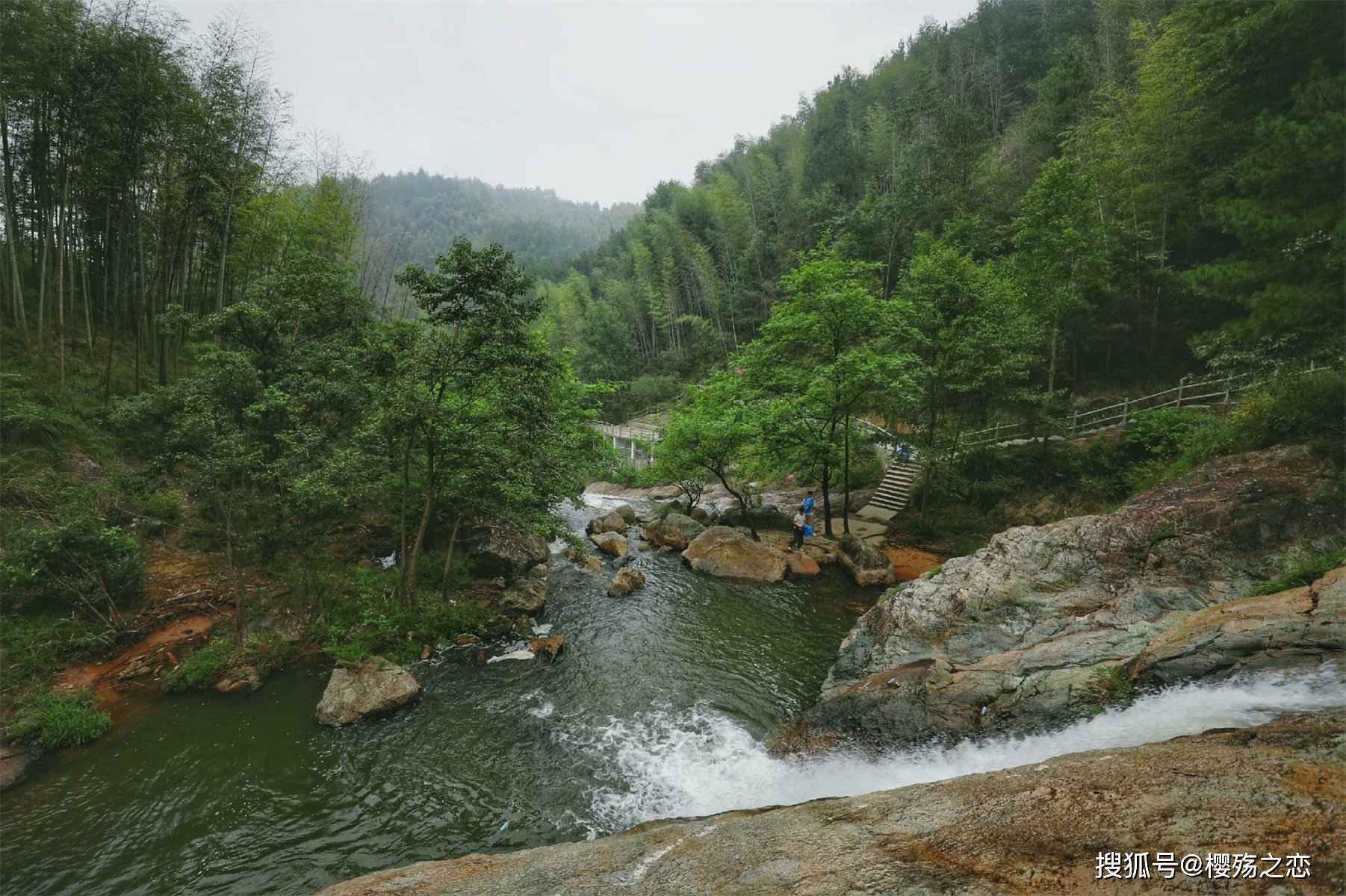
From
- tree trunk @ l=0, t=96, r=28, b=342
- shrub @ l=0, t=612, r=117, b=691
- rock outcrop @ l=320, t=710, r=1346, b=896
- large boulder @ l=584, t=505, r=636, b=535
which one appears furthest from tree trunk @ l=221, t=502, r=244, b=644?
large boulder @ l=584, t=505, r=636, b=535

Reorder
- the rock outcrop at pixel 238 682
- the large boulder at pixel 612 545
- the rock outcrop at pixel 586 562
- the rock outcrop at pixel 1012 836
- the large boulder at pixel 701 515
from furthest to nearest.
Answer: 1. the large boulder at pixel 701 515
2. the large boulder at pixel 612 545
3. the rock outcrop at pixel 586 562
4. the rock outcrop at pixel 238 682
5. the rock outcrop at pixel 1012 836

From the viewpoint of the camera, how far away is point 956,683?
7.16 metres

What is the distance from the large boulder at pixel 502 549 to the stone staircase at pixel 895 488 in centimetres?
1339

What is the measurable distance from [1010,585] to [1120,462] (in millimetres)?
11254

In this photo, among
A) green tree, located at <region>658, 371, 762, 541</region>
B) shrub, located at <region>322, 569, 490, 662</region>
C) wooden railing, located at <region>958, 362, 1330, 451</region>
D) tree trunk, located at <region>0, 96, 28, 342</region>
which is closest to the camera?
shrub, located at <region>322, 569, 490, 662</region>

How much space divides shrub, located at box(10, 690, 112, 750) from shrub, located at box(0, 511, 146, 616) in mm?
2209

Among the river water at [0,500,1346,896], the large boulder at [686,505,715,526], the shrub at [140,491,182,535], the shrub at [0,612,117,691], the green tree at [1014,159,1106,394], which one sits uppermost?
the green tree at [1014,159,1106,394]

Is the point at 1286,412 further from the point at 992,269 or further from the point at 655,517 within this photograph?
the point at 655,517

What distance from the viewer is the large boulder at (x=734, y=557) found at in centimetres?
1581

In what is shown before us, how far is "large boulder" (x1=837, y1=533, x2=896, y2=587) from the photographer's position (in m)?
15.1

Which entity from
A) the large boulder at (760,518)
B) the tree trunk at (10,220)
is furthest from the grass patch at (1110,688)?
the tree trunk at (10,220)

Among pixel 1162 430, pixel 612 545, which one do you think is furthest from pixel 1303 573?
pixel 612 545

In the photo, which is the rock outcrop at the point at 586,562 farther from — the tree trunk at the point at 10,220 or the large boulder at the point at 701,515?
the tree trunk at the point at 10,220

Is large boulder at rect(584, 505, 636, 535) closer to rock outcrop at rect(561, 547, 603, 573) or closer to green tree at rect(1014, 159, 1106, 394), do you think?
rock outcrop at rect(561, 547, 603, 573)
